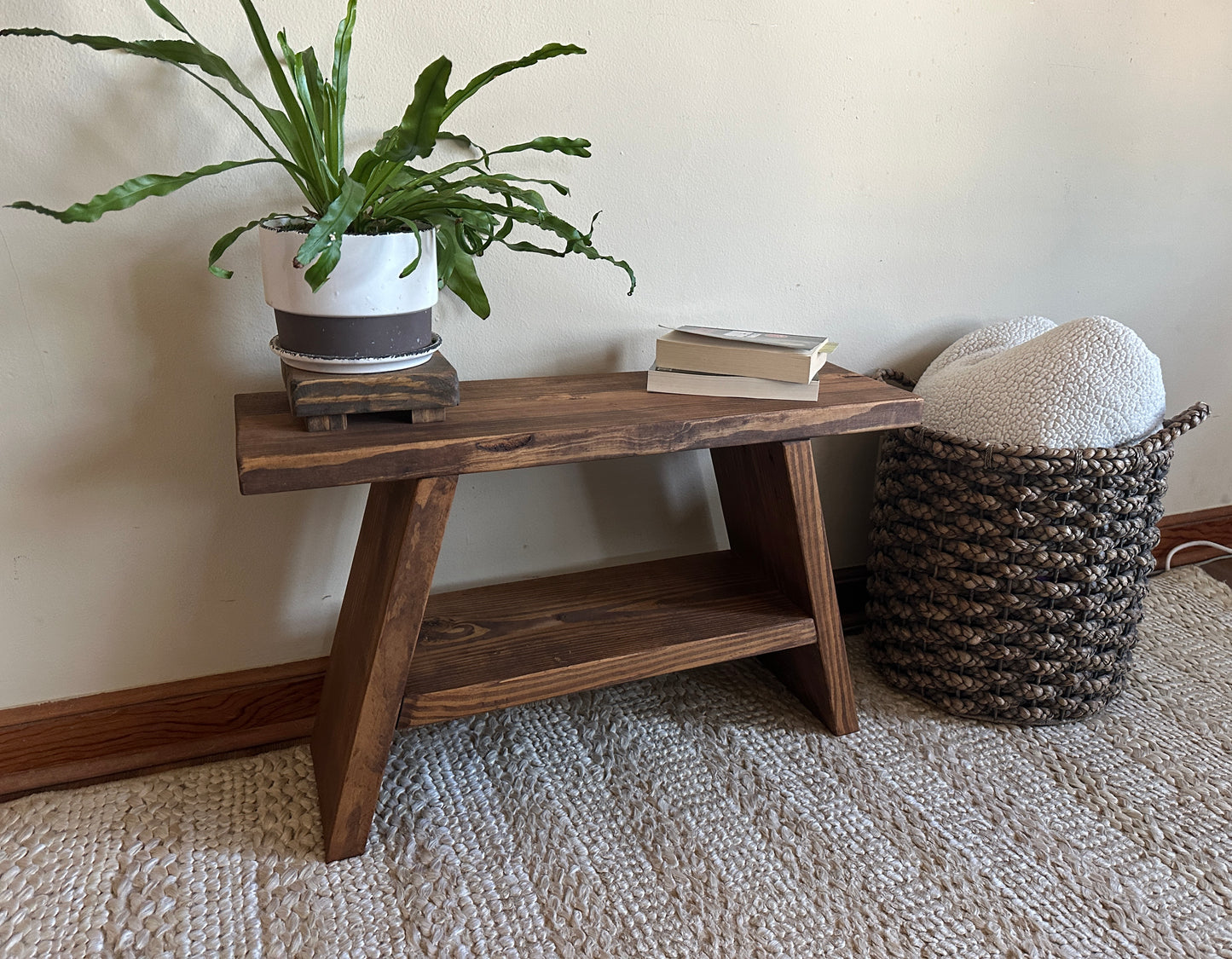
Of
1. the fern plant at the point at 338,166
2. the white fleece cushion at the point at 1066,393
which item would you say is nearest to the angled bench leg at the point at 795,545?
the white fleece cushion at the point at 1066,393

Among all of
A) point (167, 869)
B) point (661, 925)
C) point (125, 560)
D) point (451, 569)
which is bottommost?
point (661, 925)

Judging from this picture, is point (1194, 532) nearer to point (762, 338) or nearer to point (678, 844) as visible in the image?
point (762, 338)

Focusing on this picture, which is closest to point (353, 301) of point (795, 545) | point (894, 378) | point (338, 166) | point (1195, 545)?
point (338, 166)

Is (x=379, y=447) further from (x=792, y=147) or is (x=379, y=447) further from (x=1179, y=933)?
(x=1179, y=933)

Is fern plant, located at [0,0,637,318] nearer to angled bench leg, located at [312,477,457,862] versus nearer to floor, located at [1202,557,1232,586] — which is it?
angled bench leg, located at [312,477,457,862]

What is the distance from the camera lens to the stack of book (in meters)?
1.04

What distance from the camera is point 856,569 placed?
1482 millimetres

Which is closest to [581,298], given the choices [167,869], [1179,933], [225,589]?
[225,589]

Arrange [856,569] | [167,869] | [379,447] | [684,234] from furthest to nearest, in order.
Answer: [856,569] → [684,234] → [167,869] → [379,447]

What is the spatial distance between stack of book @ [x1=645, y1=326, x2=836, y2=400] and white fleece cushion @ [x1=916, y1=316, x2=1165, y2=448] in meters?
0.23

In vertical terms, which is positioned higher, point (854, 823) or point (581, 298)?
point (581, 298)

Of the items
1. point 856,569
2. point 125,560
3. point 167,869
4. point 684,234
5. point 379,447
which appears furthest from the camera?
point 856,569

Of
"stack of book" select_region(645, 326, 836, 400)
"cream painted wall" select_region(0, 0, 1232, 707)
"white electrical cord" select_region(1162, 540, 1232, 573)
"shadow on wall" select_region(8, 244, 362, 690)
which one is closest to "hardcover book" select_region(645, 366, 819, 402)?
"stack of book" select_region(645, 326, 836, 400)

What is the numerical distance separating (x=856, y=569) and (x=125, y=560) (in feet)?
3.52
